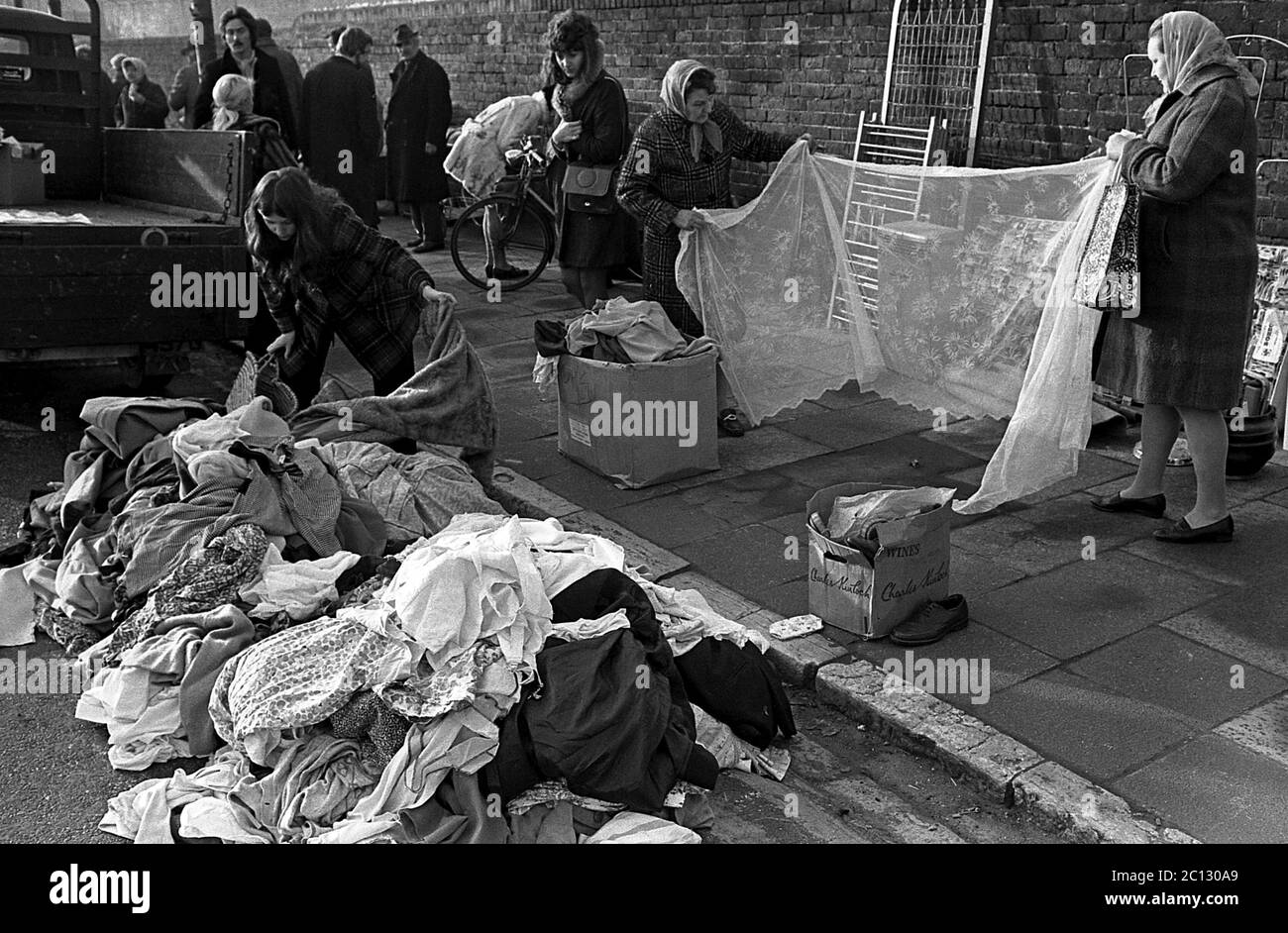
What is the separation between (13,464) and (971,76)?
6250 millimetres

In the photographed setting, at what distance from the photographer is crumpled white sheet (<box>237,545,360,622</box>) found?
4500mm

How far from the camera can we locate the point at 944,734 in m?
4.21

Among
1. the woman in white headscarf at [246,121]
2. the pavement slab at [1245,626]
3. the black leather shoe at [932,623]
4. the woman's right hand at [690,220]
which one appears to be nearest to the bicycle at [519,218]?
the woman in white headscarf at [246,121]

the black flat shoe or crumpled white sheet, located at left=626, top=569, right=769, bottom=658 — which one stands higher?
the black flat shoe

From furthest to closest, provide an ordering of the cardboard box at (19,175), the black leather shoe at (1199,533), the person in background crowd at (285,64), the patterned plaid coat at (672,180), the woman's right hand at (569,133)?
1. the person in background crowd at (285,64)
2. the cardboard box at (19,175)
3. the woman's right hand at (569,133)
4. the patterned plaid coat at (672,180)
5. the black leather shoe at (1199,533)

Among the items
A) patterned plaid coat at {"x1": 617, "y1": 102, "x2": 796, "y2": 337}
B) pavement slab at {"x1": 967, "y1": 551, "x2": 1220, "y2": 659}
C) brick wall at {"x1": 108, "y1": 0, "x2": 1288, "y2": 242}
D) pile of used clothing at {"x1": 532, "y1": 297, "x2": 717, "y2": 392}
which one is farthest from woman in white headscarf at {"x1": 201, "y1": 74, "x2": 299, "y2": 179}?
pavement slab at {"x1": 967, "y1": 551, "x2": 1220, "y2": 659}

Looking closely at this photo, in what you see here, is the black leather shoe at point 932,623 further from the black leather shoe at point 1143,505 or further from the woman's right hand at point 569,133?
the woman's right hand at point 569,133

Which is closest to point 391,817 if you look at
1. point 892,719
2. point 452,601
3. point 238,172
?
point 452,601

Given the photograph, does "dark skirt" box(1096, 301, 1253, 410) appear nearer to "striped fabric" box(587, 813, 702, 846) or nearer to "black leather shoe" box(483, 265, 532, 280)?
"striped fabric" box(587, 813, 702, 846)

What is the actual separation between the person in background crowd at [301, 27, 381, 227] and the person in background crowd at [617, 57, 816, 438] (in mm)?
5121

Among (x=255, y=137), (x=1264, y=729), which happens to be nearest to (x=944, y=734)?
(x=1264, y=729)

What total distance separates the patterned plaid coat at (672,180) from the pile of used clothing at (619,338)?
67 centimetres

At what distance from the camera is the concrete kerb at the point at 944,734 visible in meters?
3.74

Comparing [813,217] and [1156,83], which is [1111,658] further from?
Answer: [1156,83]
